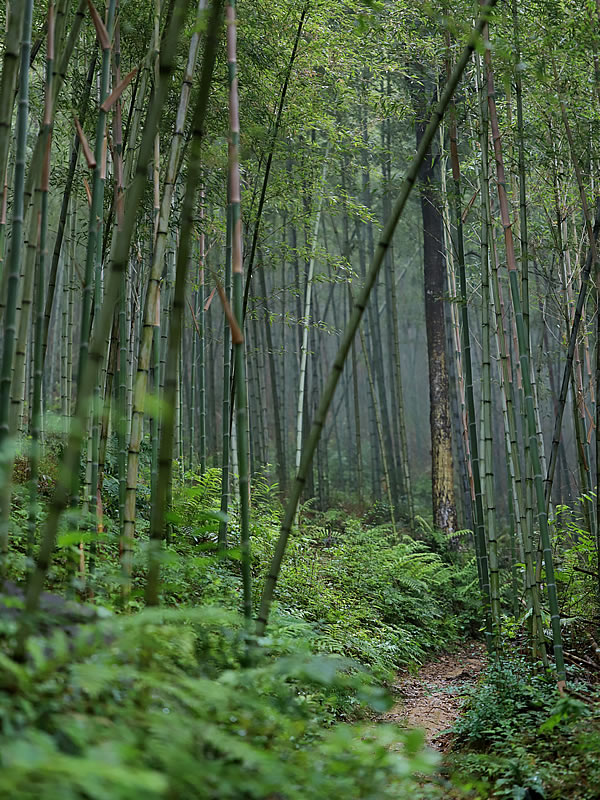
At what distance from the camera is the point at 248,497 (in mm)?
1898

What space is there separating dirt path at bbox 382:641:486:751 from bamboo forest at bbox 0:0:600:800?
3cm

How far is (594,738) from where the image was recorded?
6.84 ft

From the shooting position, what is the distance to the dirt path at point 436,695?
3199mm

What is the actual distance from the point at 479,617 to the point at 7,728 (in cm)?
539

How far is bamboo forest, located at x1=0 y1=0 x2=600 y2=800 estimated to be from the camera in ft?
4.00

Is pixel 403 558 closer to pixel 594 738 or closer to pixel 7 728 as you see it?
pixel 594 738

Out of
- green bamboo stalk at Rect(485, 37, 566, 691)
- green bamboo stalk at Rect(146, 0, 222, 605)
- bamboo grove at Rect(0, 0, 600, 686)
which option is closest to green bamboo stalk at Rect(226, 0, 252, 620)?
bamboo grove at Rect(0, 0, 600, 686)

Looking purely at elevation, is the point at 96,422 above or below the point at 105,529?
above

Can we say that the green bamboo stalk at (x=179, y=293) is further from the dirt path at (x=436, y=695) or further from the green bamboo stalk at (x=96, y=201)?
the dirt path at (x=436, y=695)

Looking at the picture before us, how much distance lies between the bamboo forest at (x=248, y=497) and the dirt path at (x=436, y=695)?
3 cm

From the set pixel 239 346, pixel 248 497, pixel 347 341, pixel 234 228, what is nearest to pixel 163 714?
pixel 248 497

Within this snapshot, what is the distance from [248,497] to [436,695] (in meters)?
2.50

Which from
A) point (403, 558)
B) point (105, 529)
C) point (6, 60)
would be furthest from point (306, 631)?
point (403, 558)

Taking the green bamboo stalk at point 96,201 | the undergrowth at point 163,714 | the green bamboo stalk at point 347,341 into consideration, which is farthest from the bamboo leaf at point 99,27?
the undergrowth at point 163,714
